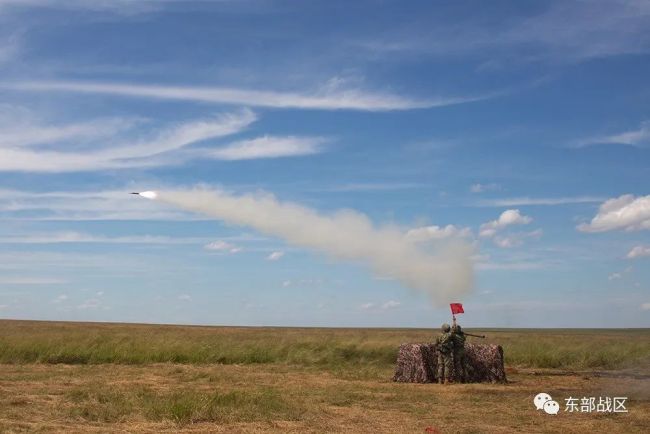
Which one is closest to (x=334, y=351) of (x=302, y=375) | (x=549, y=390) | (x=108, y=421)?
(x=302, y=375)

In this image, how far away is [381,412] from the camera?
14.7 metres

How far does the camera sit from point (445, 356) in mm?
21016

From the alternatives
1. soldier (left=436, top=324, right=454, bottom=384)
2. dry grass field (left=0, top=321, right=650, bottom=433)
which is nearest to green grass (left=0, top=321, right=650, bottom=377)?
dry grass field (left=0, top=321, right=650, bottom=433)

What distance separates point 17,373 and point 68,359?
4364mm

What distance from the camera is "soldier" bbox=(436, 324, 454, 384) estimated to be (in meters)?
20.9

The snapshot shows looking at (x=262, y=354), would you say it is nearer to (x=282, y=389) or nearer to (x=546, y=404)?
(x=282, y=389)

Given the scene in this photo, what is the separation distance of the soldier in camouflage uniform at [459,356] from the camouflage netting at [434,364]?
14 cm

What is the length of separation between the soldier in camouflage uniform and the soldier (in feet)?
0.36

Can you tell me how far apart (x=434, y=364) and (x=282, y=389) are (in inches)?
201

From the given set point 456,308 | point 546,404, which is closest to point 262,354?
point 456,308

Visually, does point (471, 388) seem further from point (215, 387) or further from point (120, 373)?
point (120, 373)

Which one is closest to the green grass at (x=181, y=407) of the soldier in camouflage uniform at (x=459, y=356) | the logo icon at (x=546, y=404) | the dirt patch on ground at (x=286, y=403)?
the dirt patch on ground at (x=286, y=403)

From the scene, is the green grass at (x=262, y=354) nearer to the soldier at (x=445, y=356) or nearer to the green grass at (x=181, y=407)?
the soldier at (x=445, y=356)

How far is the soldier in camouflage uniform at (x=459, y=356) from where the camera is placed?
20938mm
